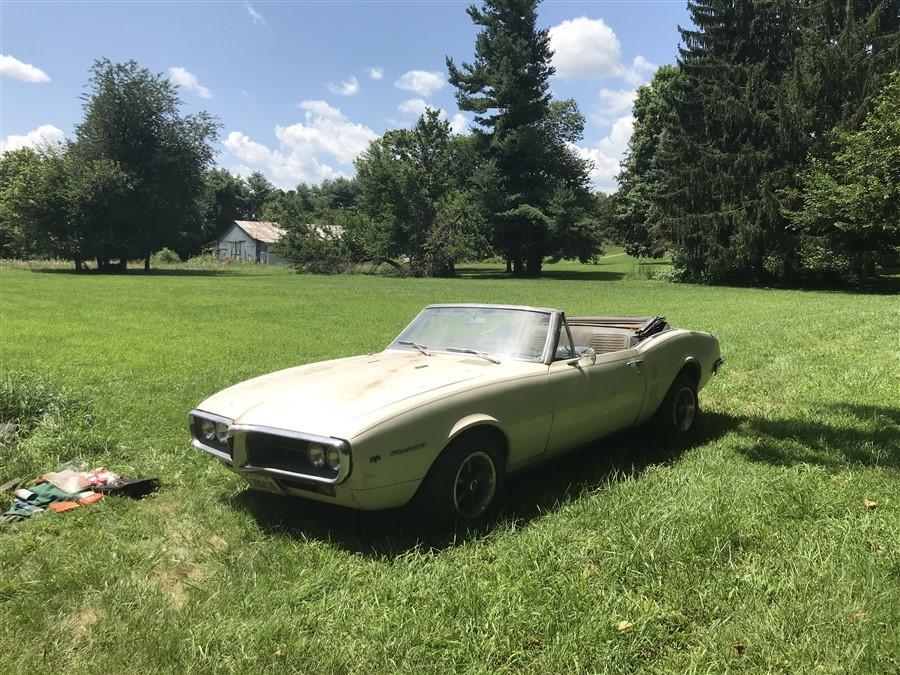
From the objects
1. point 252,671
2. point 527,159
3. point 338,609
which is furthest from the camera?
point 527,159

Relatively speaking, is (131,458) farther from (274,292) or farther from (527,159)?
(527,159)

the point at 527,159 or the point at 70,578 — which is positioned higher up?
the point at 527,159

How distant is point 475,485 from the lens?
3.69 m

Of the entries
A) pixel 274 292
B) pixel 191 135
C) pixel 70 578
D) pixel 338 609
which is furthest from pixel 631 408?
pixel 191 135

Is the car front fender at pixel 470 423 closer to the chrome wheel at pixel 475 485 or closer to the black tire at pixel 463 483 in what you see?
the black tire at pixel 463 483

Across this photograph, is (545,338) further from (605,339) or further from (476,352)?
(605,339)

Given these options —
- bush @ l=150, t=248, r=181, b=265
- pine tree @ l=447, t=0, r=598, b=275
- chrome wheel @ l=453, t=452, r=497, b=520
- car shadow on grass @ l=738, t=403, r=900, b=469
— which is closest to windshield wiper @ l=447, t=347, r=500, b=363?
chrome wheel @ l=453, t=452, r=497, b=520

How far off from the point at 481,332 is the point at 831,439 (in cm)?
336

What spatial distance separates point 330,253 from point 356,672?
44.9 metres

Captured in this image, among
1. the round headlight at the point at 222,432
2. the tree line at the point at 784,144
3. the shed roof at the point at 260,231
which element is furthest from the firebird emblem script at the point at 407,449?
the shed roof at the point at 260,231

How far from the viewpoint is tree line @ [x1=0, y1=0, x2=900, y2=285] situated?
27.5 m

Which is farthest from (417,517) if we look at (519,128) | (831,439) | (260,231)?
(260,231)

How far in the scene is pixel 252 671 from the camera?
2.36 meters

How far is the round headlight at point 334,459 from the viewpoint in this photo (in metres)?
3.10
